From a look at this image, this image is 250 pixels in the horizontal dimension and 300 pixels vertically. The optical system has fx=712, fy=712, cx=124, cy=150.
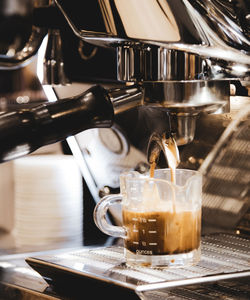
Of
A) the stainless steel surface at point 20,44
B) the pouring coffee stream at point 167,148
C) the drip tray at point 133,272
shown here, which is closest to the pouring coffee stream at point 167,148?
the pouring coffee stream at point 167,148

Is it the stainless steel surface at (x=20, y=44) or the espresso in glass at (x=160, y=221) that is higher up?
the stainless steel surface at (x=20, y=44)

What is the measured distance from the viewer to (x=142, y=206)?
792 millimetres

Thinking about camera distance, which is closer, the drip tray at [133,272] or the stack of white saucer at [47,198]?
the drip tray at [133,272]

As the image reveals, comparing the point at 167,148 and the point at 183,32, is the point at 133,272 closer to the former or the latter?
the point at 167,148

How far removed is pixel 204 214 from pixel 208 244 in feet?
0.46

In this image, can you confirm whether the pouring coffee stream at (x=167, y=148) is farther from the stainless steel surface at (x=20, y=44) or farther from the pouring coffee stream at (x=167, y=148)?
the stainless steel surface at (x=20, y=44)

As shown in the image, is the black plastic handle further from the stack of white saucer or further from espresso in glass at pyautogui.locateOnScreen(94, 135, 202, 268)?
the stack of white saucer

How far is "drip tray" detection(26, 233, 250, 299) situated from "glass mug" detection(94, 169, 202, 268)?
19mm

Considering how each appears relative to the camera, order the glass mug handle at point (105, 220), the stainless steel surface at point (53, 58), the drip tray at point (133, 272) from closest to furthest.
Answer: the drip tray at point (133, 272) → the glass mug handle at point (105, 220) → the stainless steel surface at point (53, 58)

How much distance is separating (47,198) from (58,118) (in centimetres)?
35

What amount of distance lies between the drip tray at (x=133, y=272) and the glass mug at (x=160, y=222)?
0.06 ft

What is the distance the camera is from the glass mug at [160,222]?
2.56 feet

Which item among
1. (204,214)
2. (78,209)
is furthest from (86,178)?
(204,214)

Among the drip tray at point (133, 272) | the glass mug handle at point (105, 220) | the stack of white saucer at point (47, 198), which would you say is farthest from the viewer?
the stack of white saucer at point (47, 198)
